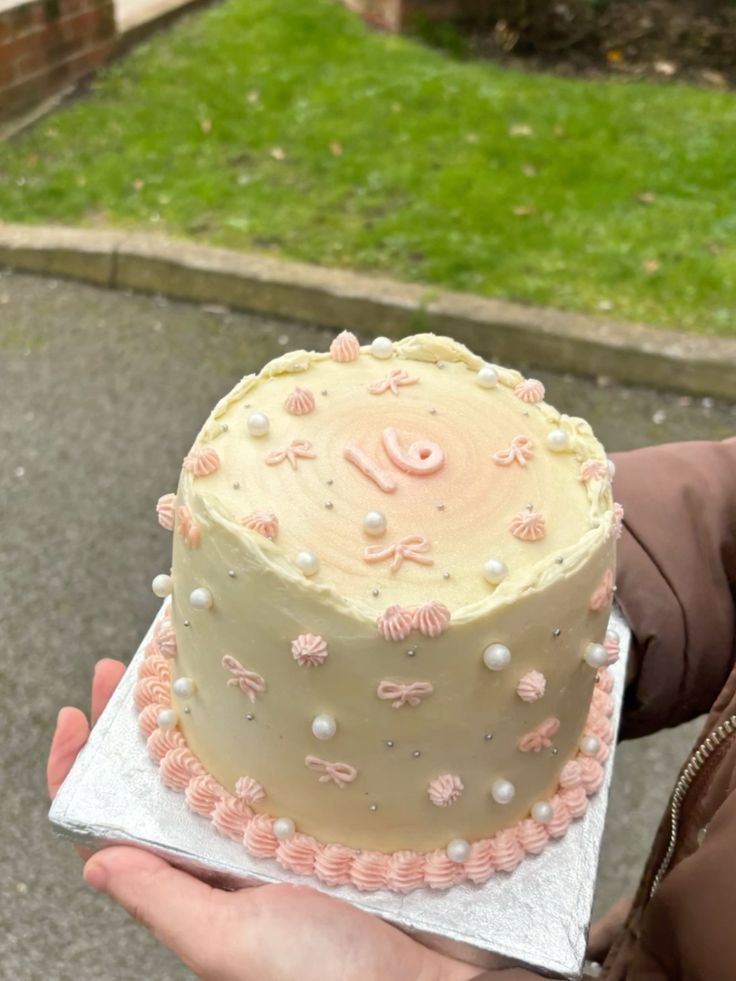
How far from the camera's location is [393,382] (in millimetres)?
1262

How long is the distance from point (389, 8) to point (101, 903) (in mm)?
5183

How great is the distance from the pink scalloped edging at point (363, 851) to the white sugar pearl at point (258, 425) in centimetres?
48

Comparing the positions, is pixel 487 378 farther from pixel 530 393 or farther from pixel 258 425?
pixel 258 425

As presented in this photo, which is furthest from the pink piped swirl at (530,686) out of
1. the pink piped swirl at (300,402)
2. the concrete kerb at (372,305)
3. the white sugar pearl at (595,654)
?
the concrete kerb at (372,305)

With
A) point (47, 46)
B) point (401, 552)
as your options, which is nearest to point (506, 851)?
point (401, 552)

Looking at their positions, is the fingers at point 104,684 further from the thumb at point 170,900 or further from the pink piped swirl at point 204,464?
the pink piped swirl at point 204,464

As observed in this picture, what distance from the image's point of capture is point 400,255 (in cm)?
375

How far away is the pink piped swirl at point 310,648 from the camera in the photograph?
1.04 metres

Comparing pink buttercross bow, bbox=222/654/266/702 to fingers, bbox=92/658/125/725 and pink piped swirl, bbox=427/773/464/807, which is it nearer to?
pink piped swirl, bbox=427/773/464/807

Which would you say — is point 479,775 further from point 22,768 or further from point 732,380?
point 732,380

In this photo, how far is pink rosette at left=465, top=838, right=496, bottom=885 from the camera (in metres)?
1.23

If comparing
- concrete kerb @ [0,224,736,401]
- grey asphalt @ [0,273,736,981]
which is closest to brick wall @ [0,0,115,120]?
concrete kerb @ [0,224,736,401]

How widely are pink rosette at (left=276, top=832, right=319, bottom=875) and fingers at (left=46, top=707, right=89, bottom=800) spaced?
14.8 inches

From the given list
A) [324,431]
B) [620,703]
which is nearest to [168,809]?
[324,431]
